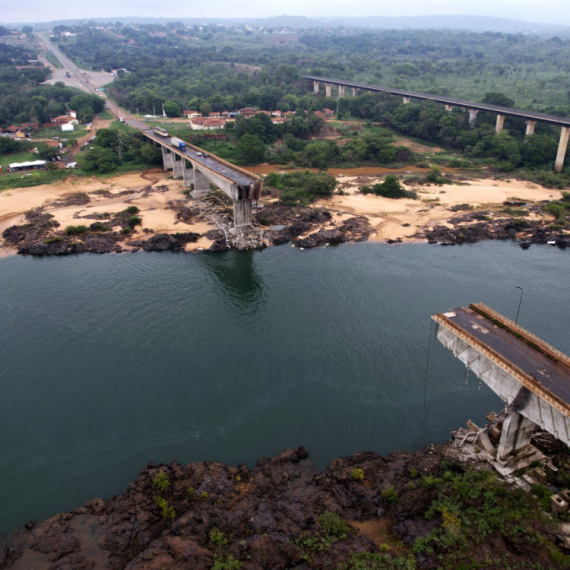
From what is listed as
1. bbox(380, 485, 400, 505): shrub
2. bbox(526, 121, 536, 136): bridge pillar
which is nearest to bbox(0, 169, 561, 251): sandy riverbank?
bbox(526, 121, 536, 136): bridge pillar

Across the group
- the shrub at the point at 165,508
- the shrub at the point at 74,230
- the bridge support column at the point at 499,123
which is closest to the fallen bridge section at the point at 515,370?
the shrub at the point at 165,508

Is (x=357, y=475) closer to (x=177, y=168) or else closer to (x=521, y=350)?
(x=521, y=350)

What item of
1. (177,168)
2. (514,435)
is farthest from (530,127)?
(514,435)

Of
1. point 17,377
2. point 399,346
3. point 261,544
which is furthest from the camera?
point 399,346

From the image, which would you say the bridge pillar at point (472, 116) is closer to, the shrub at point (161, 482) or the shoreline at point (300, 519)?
the shoreline at point (300, 519)

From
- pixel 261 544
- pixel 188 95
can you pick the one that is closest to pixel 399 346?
pixel 261 544

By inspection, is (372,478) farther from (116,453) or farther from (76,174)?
(76,174)
